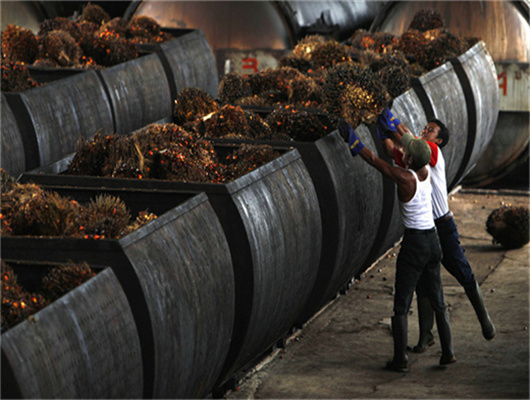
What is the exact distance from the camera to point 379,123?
759 cm

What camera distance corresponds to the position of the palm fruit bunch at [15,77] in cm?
854

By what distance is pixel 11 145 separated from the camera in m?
7.93

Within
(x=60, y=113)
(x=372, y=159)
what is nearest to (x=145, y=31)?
(x=60, y=113)

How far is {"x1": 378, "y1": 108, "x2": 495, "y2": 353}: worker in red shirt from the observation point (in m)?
7.31

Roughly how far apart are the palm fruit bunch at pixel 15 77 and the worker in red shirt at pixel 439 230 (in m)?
3.12

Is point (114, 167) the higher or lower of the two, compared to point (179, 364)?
higher

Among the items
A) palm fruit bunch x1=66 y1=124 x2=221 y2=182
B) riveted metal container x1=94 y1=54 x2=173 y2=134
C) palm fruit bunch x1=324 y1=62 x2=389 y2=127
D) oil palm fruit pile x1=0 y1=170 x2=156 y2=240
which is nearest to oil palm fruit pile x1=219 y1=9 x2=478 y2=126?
palm fruit bunch x1=324 y1=62 x2=389 y2=127

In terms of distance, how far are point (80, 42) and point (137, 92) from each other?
107 cm

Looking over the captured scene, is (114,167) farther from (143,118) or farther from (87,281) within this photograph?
(143,118)

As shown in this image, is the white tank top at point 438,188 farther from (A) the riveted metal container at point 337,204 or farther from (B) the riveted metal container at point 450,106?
(B) the riveted metal container at point 450,106

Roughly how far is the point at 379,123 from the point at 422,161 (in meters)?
0.91

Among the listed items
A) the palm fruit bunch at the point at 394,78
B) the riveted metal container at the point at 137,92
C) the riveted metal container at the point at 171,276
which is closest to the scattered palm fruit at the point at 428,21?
the palm fruit bunch at the point at 394,78

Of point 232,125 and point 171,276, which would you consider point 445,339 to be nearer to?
point 232,125

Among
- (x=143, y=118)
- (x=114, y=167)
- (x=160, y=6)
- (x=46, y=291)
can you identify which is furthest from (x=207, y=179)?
(x=160, y=6)
